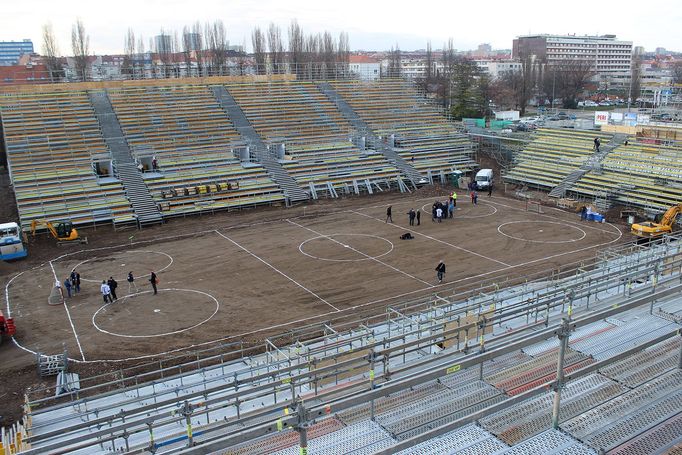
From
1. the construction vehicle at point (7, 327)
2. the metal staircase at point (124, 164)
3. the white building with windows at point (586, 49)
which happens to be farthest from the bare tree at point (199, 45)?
the white building with windows at point (586, 49)

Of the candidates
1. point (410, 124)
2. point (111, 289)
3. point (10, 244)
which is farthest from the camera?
point (410, 124)

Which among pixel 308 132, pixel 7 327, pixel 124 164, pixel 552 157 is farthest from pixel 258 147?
pixel 7 327

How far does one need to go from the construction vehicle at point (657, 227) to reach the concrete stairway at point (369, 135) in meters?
17.3

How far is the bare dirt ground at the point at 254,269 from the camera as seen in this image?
20.1m

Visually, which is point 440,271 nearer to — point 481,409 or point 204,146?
point 481,409

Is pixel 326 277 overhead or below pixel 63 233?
below

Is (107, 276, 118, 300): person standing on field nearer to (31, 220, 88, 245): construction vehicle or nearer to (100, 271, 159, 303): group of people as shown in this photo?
(100, 271, 159, 303): group of people

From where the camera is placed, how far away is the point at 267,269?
87.1ft

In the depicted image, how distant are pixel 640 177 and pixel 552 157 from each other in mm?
7817

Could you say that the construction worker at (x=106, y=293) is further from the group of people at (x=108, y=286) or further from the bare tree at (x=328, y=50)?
the bare tree at (x=328, y=50)

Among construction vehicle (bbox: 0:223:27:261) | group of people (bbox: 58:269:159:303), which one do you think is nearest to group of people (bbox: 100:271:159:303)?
group of people (bbox: 58:269:159:303)

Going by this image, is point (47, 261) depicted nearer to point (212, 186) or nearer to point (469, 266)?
point (212, 186)

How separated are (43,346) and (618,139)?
4000 cm

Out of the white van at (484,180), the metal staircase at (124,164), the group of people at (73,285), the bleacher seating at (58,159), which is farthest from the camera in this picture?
the white van at (484,180)
